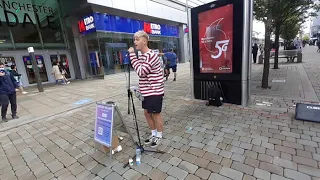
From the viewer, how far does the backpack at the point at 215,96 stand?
185 inches

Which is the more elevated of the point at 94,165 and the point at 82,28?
the point at 82,28

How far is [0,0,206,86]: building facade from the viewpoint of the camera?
10953 millimetres

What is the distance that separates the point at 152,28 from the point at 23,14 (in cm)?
992

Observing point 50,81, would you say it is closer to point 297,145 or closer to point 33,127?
point 33,127

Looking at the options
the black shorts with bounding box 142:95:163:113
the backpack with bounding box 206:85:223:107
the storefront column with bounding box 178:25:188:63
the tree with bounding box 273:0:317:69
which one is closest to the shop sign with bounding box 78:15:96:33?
the backpack with bounding box 206:85:223:107

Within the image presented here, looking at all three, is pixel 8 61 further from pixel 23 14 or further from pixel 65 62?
pixel 65 62

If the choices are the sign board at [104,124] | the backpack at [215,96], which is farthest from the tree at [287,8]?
the sign board at [104,124]

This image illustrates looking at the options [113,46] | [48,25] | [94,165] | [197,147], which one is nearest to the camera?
[94,165]

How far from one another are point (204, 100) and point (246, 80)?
1368 millimetres

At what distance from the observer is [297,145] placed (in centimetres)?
272

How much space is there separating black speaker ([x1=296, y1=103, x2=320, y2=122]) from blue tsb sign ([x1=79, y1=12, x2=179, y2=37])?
39.7ft

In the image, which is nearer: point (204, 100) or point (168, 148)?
point (168, 148)

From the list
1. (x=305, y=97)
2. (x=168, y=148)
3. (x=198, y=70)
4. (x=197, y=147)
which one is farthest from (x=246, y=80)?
(x=168, y=148)

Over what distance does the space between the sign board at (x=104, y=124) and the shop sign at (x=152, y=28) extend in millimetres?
14588
